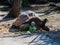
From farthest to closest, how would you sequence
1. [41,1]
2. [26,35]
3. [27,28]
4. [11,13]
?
1. [41,1]
2. [11,13]
3. [27,28]
4. [26,35]

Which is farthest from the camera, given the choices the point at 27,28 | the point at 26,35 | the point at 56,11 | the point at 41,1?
the point at 41,1

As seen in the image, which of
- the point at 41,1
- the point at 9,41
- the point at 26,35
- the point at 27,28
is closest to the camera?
the point at 9,41

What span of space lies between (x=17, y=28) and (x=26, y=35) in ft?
6.84

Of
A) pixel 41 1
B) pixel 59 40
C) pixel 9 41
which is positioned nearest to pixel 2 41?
pixel 9 41

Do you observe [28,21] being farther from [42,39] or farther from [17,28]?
[42,39]

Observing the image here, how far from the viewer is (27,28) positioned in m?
9.59

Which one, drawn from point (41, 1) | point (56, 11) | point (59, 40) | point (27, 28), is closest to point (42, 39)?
point (59, 40)

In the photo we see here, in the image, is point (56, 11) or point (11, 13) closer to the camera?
point (11, 13)

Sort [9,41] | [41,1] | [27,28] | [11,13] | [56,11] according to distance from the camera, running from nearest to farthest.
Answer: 1. [9,41]
2. [27,28]
3. [11,13]
4. [56,11]
5. [41,1]

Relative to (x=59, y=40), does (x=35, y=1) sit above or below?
below

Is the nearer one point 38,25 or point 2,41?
point 2,41

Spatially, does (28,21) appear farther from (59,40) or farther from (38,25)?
(59,40)

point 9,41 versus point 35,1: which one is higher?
point 9,41

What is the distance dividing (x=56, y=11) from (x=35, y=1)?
4.82 meters
